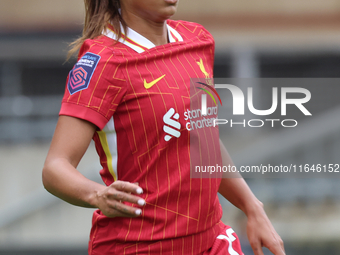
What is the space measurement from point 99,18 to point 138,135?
15.6 inches

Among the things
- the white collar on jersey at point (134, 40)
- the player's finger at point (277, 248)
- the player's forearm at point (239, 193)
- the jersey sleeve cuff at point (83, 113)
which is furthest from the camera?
the player's forearm at point (239, 193)

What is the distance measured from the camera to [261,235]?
141cm

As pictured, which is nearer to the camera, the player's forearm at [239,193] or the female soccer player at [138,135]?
the female soccer player at [138,135]

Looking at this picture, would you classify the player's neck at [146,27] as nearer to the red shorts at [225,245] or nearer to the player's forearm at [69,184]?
the player's forearm at [69,184]

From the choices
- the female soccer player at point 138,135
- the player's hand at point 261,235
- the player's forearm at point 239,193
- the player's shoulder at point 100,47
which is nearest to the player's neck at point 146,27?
the female soccer player at point 138,135

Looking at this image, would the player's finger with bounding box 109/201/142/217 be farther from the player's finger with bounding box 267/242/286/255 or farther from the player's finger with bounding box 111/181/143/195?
the player's finger with bounding box 267/242/286/255

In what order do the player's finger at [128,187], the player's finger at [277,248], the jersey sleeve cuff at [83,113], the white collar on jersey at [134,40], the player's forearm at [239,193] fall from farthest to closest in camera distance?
1. the player's forearm at [239,193]
2. the player's finger at [277,248]
3. the white collar on jersey at [134,40]
4. the jersey sleeve cuff at [83,113]
5. the player's finger at [128,187]

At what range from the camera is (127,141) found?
1.17 metres

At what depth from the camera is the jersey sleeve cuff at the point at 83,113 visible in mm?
1087

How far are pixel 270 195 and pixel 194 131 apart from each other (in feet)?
11.4

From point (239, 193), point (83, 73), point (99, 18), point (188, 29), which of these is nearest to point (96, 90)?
point (83, 73)

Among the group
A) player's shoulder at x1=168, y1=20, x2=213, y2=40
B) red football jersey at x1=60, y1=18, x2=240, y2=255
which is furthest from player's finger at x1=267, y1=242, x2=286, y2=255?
player's shoulder at x1=168, y1=20, x2=213, y2=40

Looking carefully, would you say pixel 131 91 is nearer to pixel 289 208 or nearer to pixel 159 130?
pixel 159 130

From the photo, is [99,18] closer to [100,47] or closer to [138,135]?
[100,47]
